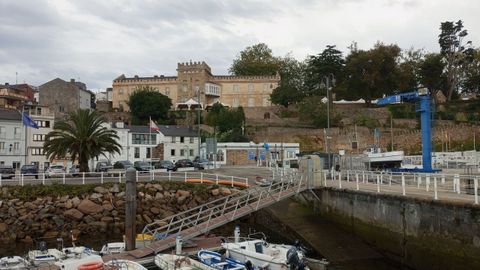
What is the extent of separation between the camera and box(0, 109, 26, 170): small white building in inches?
2512

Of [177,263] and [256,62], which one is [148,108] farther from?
[177,263]

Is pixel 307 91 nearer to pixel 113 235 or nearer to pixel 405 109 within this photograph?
pixel 405 109

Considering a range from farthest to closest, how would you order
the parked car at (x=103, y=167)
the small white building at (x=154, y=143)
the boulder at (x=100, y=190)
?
the small white building at (x=154, y=143)
the parked car at (x=103, y=167)
the boulder at (x=100, y=190)

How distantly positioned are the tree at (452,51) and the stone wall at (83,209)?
76749 millimetres

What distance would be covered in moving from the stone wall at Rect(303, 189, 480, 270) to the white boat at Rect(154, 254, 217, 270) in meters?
8.35

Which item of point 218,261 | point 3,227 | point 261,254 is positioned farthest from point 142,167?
point 261,254

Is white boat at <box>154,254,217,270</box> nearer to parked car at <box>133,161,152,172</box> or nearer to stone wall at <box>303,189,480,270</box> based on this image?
stone wall at <box>303,189,480,270</box>

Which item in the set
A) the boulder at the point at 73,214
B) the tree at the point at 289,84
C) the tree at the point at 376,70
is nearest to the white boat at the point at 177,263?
the boulder at the point at 73,214

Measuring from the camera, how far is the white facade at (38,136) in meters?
65.4

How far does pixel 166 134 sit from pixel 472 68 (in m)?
64.9

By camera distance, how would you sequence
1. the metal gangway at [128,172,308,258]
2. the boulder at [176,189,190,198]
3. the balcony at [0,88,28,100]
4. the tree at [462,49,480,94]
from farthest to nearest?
the balcony at [0,88,28,100] → the tree at [462,49,480,94] → the boulder at [176,189,190,198] → the metal gangway at [128,172,308,258]

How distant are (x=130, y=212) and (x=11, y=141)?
Answer: 169 feet

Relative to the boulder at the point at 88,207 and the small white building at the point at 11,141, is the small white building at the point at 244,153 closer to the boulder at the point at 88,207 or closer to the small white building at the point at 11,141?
A: the small white building at the point at 11,141

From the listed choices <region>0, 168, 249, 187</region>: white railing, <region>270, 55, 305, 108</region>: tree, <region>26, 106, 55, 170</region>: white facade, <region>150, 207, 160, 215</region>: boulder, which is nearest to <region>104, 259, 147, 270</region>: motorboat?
<region>150, 207, 160, 215</region>: boulder
